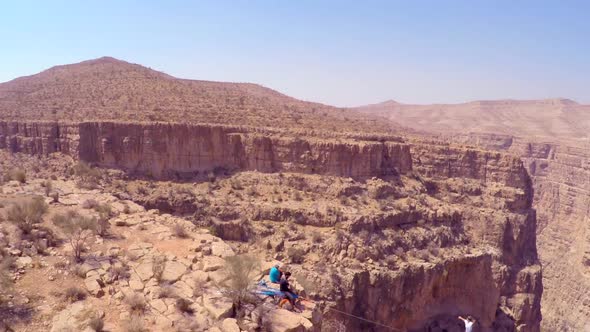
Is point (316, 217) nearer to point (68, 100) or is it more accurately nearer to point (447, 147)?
point (447, 147)

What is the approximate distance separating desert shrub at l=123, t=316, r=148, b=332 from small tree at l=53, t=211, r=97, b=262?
3138 millimetres

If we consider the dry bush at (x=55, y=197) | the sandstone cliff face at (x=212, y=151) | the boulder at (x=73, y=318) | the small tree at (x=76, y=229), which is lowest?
the boulder at (x=73, y=318)

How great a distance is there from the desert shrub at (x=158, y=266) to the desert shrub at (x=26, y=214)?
360cm

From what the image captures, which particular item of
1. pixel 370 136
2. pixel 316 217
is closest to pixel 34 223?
pixel 316 217

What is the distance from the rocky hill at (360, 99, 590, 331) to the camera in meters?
38.3

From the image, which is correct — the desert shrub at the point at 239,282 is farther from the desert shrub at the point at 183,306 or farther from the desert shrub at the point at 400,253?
the desert shrub at the point at 400,253

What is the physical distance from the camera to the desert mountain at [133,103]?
90.6ft

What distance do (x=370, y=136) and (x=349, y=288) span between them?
13.6 meters

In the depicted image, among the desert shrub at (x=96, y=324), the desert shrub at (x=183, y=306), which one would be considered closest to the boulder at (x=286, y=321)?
the desert shrub at (x=183, y=306)

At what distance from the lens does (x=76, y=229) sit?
987cm

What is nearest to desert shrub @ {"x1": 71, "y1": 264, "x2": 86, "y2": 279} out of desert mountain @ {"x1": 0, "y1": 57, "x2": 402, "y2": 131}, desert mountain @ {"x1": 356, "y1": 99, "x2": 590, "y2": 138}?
desert mountain @ {"x1": 0, "y1": 57, "x2": 402, "y2": 131}

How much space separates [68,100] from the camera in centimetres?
3141

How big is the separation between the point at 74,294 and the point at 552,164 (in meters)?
73.1

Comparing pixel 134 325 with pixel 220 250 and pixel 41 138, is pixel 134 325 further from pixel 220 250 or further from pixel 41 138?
pixel 41 138
